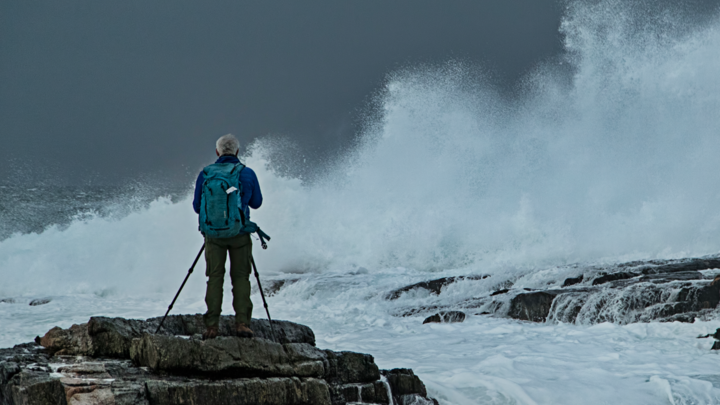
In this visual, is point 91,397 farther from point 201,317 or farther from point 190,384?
point 201,317

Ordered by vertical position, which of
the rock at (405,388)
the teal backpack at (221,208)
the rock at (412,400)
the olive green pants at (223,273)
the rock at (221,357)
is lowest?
the rock at (412,400)

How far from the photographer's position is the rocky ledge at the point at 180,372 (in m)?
3.89

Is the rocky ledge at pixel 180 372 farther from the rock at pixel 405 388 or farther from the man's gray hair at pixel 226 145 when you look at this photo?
the man's gray hair at pixel 226 145

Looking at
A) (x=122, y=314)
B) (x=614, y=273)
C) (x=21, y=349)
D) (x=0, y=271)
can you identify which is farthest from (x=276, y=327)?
(x=0, y=271)

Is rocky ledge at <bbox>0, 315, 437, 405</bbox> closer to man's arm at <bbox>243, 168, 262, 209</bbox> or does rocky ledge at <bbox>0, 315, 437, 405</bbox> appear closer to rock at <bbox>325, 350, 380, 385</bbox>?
rock at <bbox>325, 350, 380, 385</bbox>

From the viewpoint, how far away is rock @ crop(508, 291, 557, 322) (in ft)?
39.1

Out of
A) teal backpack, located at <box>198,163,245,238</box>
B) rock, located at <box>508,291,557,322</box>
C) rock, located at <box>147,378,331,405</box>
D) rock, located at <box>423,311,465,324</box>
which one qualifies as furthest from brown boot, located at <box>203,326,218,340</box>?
rock, located at <box>508,291,557,322</box>

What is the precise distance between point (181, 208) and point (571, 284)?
1804 centimetres

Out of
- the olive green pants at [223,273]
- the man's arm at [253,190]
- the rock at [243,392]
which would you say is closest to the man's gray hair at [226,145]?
the man's arm at [253,190]

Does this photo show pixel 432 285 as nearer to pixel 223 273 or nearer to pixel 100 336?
pixel 223 273

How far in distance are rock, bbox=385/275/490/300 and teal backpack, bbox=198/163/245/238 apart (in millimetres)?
11242

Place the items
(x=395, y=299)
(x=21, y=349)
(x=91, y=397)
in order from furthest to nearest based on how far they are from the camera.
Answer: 1. (x=395, y=299)
2. (x=21, y=349)
3. (x=91, y=397)

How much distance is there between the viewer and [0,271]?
22516 mm

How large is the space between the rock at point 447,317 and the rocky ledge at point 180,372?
21.7ft
